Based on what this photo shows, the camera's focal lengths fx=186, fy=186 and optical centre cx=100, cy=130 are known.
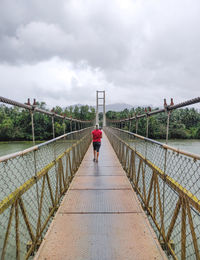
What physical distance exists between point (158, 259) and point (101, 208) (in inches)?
32.8

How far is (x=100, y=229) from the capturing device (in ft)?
5.36

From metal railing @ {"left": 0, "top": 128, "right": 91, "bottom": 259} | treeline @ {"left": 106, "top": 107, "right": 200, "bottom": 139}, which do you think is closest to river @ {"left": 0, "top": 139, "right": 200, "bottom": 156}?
treeline @ {"left": 106, "top": 107, "right": 200, "bottom": 139}

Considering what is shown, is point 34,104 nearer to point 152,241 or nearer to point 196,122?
point 152,241

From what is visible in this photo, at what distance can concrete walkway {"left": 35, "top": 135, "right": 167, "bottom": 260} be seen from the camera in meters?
1.34

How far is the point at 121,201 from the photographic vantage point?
7.11 ft

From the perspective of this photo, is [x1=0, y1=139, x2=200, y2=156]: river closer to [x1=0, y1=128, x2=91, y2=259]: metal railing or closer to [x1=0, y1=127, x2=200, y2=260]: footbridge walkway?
[x1=0, y1=128, x2=91, y2=259]: metal railing

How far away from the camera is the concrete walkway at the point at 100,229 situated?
1.34 m

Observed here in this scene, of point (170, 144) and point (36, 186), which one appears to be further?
point (170, 144)

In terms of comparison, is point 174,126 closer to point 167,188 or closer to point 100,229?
point 167,188

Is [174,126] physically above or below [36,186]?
above

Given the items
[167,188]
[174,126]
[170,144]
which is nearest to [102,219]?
[167,188]

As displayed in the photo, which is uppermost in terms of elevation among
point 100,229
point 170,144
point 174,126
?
point 174,126

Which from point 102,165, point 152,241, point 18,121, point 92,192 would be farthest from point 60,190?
point 18,121

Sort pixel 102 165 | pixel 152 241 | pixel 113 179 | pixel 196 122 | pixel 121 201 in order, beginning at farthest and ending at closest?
1. pixel 196 122
2. pixel 102 165
3. pixel 113 179
4. pixel 121 201
5. pixel 152 241
